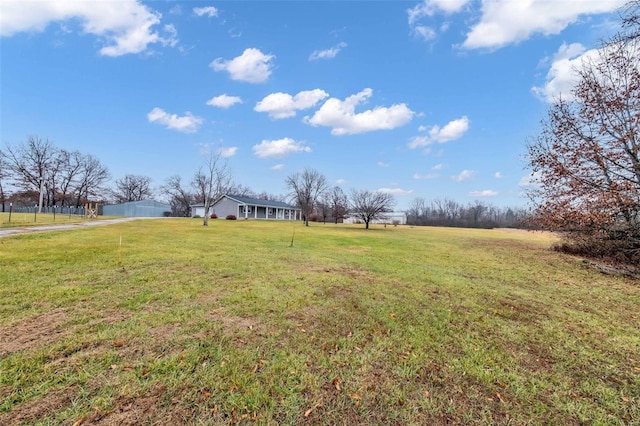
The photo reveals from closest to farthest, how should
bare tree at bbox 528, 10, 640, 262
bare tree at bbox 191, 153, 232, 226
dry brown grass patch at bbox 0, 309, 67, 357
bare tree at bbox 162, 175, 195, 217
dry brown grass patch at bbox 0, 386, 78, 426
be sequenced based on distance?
dry brown grass patch at bbox 0, 386, 78, 426, dry brown grass patch at bbox 0, 309, 67, 357, bare tree at bbox 528, 10, 640, 262, bare tree at bbox 191, 153, 232, 226, bare tree at bbox 162, 175, 195, 217

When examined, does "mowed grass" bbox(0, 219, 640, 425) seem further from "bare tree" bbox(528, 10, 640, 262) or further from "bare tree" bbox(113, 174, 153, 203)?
"bare tree" bbox(113, 174, 153, 203)

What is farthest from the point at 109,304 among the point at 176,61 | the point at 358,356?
the point at 176,61

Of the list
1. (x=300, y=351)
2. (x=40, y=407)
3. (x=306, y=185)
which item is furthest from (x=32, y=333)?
(x=306, y=185)

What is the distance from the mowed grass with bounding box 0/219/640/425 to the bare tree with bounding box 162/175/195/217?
5653cm

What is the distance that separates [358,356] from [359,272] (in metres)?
4.60

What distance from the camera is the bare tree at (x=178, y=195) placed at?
57.8 metres

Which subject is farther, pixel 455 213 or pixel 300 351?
pixel 455 213

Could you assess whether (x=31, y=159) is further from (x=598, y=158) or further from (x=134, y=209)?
(x=598, y=158)

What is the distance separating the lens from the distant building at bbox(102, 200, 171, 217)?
148ft

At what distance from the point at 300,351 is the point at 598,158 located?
41.6 ft

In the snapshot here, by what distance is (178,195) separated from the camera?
59.2m

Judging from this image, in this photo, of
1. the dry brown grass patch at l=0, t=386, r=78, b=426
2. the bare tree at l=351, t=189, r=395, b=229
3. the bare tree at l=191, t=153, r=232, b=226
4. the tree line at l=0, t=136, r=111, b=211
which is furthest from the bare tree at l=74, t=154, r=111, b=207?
the dry brown grass patch at l=0, t=386, r=78, b=426

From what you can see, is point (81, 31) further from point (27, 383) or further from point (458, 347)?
point (458, 347)

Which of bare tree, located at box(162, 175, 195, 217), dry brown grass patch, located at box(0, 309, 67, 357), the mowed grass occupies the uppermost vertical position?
bare tree, located at box(162, 175, 195, 217)
